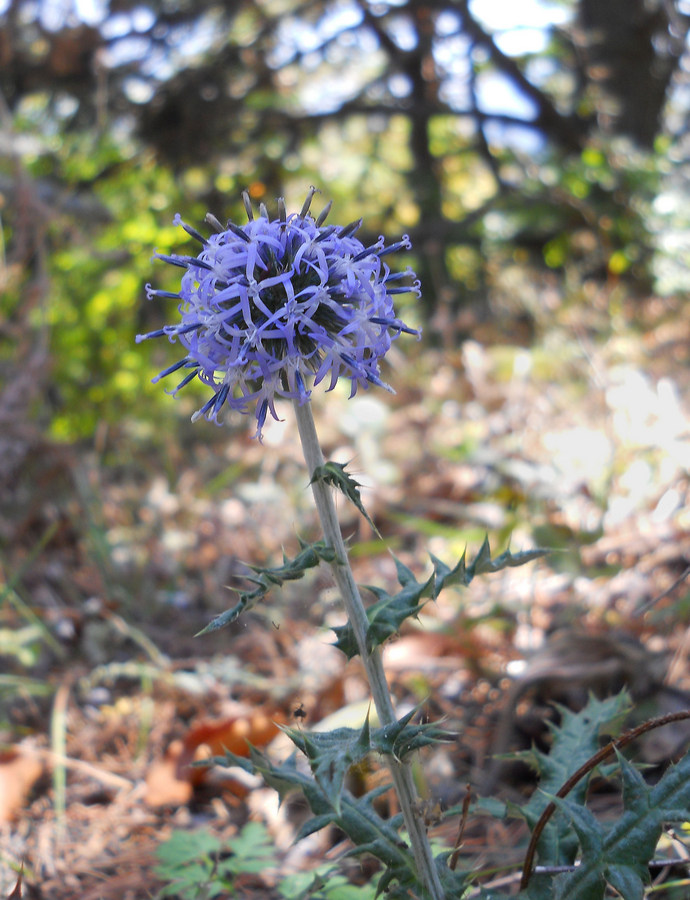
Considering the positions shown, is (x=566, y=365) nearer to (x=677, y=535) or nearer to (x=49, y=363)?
(x=677, y=535)

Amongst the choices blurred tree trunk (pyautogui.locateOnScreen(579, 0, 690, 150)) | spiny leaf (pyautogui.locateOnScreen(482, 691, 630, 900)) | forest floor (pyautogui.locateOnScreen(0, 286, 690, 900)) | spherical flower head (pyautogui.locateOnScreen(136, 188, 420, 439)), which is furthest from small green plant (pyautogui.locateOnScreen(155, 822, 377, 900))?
blurred tree trunk (pyautogui.locateOnScreen(579, 0, 690, 150))

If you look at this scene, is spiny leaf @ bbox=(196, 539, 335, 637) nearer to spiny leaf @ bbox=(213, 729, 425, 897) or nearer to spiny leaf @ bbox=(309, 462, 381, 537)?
spiny leaf @ bbox=(309, 462, 381, 537)

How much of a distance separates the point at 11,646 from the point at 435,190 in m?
4.85

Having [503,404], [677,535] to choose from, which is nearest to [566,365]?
[503,404]

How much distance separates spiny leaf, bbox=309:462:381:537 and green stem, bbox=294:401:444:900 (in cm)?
3

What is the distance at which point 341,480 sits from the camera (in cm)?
115

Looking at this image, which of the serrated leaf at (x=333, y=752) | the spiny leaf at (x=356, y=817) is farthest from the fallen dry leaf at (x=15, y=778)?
the serrated leaf at (x=333, y=752)

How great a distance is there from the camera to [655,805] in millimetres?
1208

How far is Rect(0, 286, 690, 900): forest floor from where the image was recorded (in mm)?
2152

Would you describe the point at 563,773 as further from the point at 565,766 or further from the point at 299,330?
the point at 299,330

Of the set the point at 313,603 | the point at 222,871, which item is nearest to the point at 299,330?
the point at 222,871

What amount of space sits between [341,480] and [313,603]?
207 centimetres

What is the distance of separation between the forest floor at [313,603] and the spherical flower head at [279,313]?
370 millimetres

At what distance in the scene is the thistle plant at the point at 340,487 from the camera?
117cm
